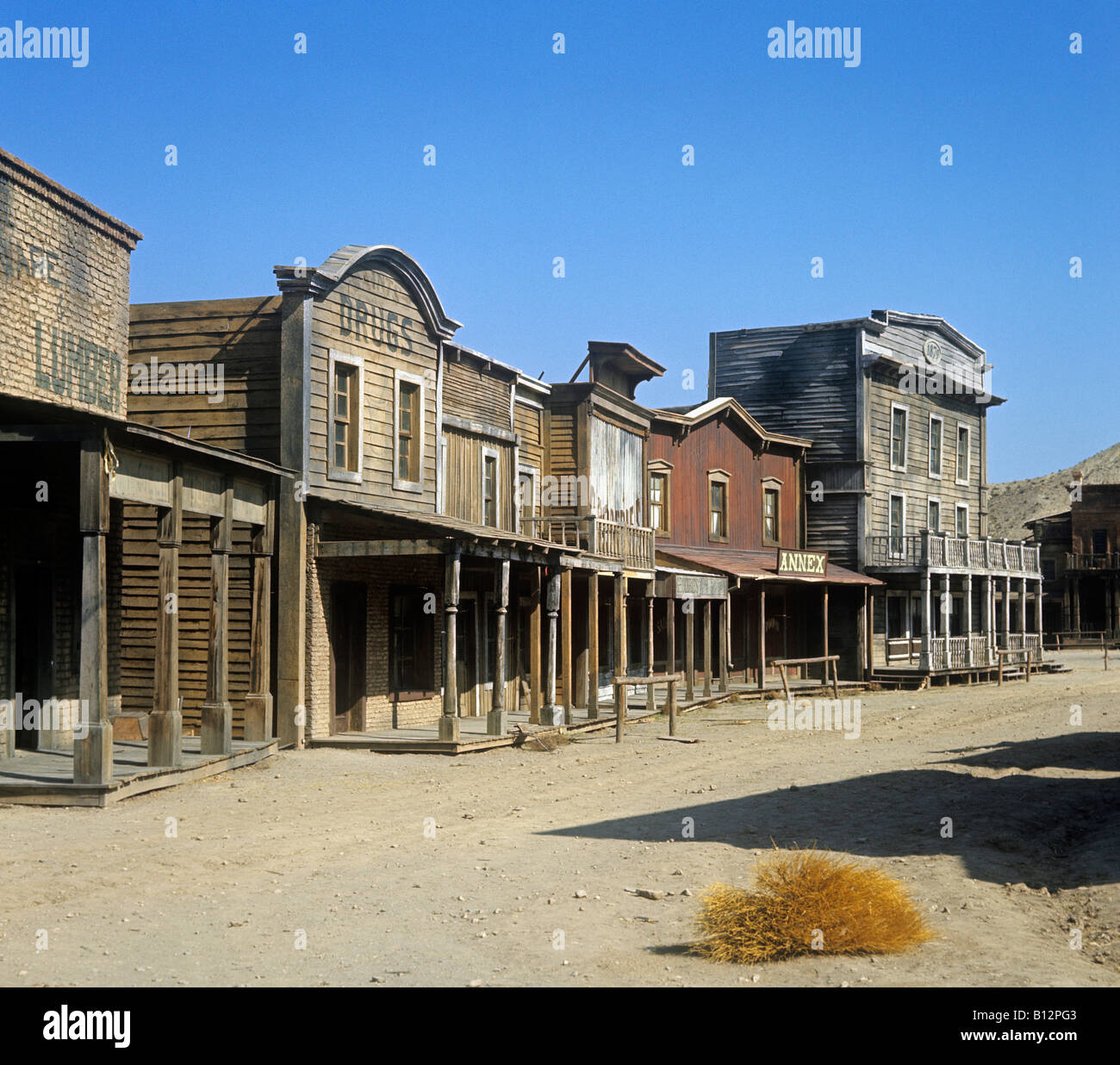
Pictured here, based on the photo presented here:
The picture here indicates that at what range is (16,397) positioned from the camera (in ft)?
38.7

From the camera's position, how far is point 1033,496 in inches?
4712

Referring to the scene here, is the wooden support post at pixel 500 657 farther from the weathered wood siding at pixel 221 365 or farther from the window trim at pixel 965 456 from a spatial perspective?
the window trim at pixel 965 456

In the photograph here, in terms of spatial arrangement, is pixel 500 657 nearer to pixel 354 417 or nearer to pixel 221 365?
pixel 354 417

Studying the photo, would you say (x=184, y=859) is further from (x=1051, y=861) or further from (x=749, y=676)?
(x=749, y=676)

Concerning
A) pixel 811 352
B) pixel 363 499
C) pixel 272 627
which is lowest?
pixel 272 627

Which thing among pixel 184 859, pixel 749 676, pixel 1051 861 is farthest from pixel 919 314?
pixel 184 859

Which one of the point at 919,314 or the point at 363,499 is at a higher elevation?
the point at 919,314

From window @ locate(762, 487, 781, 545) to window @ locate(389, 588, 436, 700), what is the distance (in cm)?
1711

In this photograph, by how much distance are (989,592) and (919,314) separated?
8933mm

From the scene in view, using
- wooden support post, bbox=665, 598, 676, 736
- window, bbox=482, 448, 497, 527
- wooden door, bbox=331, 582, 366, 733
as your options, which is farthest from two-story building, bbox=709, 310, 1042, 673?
wooden door, bbox=331, 582, 366, 733

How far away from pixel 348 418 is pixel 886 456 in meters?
23.5

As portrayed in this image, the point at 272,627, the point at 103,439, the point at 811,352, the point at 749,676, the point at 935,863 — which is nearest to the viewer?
the point at 935,863

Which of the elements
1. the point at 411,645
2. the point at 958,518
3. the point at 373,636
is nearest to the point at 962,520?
the point at 958,518
